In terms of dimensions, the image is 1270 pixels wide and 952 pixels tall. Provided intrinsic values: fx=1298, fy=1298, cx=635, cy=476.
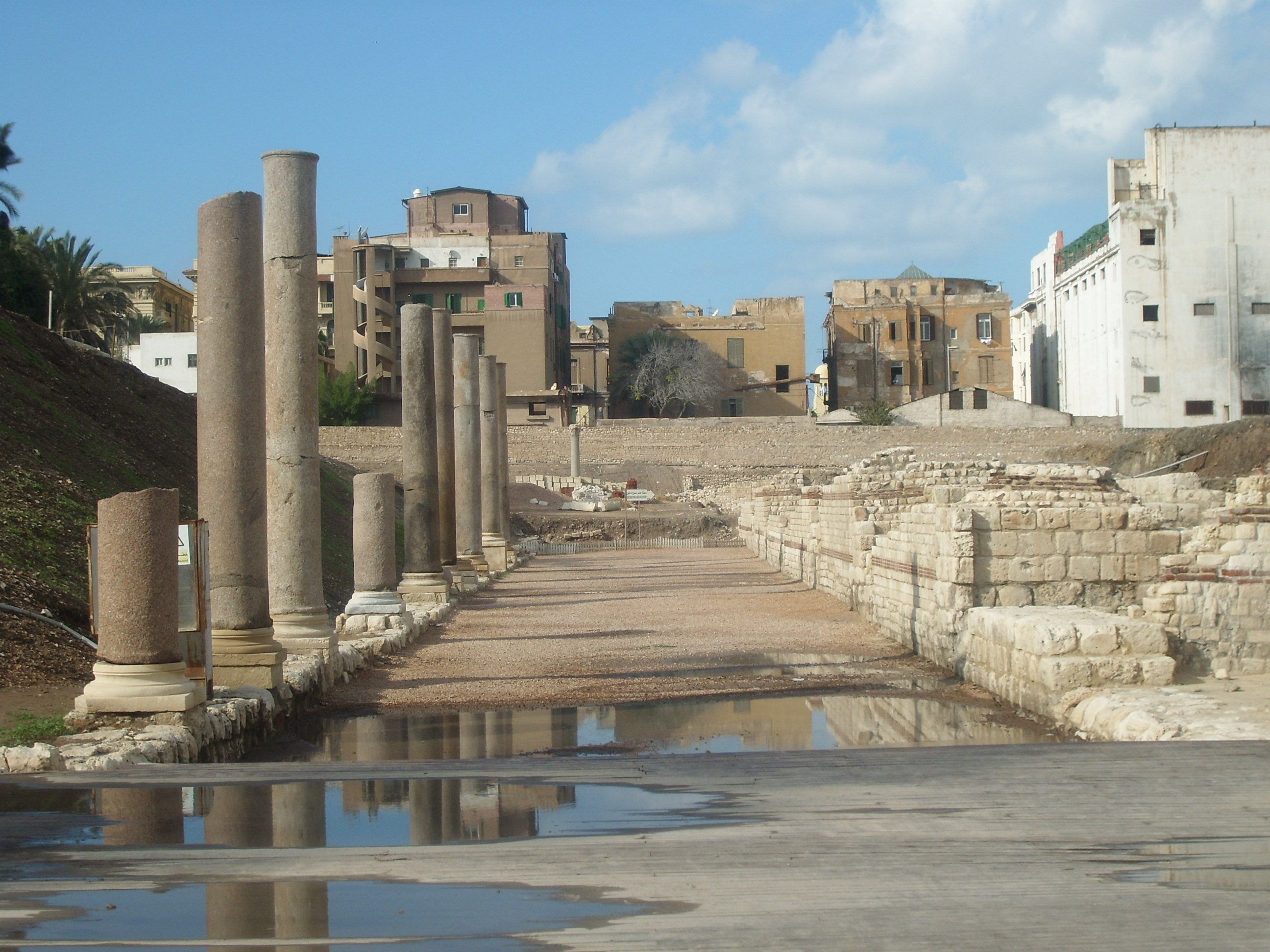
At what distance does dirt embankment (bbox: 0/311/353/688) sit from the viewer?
10258 millimetres

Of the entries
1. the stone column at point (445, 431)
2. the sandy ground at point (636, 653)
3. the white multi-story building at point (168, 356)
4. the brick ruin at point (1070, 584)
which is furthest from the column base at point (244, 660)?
the white multi-story building at point (168, 356)

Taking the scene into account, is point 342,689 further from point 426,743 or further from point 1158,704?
point 1158,704

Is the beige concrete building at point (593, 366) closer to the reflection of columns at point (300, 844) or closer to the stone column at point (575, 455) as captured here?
the stone column at point (575, 455)

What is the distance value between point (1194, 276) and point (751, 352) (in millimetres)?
29441

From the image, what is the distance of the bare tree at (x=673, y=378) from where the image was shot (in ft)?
249

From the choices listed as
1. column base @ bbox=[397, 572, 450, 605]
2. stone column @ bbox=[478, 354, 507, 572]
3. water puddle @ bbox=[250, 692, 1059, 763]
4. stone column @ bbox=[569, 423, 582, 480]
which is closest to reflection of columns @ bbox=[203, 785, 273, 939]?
water puddle @ bbox=[250, 692, 1059, 763]

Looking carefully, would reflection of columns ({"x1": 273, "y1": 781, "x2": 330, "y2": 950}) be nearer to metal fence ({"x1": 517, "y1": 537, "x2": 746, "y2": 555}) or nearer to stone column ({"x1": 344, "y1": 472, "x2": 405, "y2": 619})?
stone column ({"x1": 344, "y1": 472, "x2": 405, "y2": 619})

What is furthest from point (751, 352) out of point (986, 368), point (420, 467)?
point (420, 467)

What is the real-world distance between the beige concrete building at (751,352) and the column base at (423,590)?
203 feet

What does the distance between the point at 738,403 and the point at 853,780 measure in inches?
2936

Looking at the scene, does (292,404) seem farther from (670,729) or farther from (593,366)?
(593,366)

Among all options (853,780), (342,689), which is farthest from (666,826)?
(342,689)

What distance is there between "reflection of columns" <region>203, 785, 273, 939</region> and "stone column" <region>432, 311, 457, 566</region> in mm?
13042

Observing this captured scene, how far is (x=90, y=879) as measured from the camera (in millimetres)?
4215
